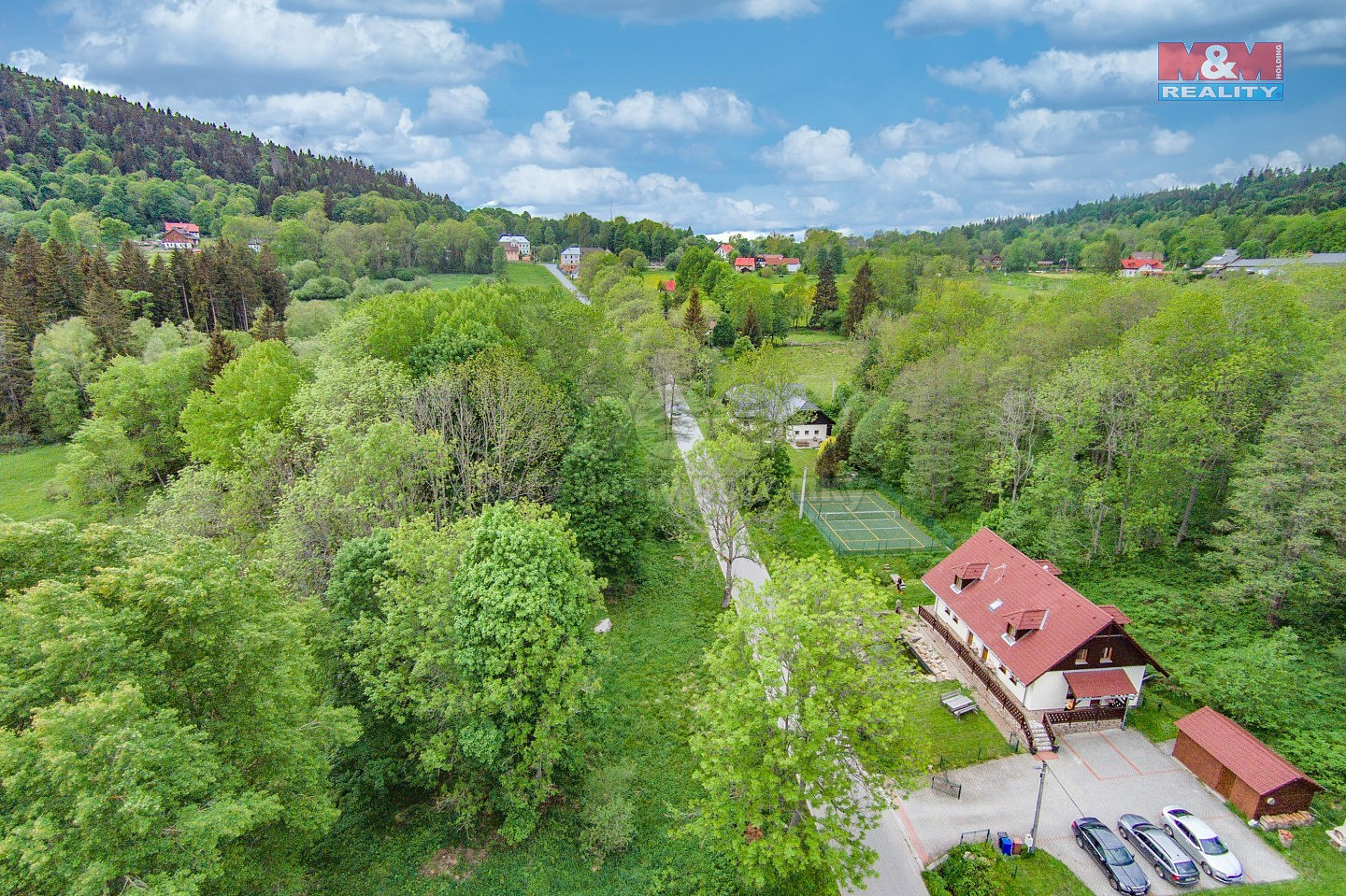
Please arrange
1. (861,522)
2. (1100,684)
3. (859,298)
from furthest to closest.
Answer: (859,298)
(861,522)
(1100,684)

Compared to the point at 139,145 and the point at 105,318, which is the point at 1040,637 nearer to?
the point at 105,318

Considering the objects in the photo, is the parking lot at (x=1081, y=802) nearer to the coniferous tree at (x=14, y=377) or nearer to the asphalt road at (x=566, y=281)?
the coniferous tree at (x=14, y=377)

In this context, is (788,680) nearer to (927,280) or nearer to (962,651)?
(962,651)

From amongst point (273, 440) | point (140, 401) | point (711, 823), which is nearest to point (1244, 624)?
point (711, 823)

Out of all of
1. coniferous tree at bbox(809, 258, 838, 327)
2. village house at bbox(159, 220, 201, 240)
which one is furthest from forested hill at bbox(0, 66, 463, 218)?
coniferous tree at bbox(809, 258, 838, 327)

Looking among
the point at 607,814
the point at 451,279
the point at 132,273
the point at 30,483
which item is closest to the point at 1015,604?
the point at 607,814

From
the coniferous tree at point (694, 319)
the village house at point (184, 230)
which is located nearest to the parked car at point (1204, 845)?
the coniferous tree at point (694, 319)
